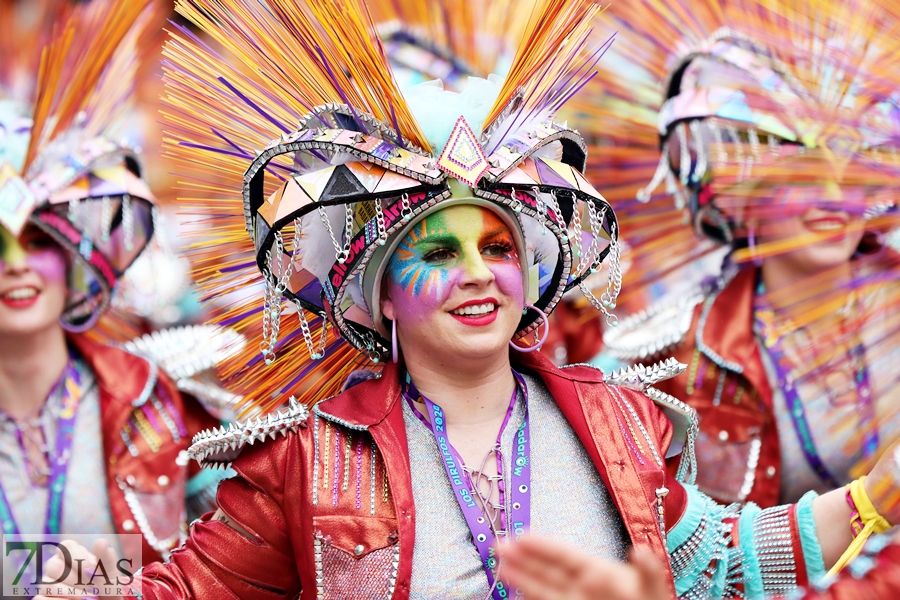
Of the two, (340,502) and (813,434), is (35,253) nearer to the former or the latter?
(340,502)

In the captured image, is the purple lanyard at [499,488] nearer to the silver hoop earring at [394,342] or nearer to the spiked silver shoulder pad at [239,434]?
the silver hoop earring at [394,342]

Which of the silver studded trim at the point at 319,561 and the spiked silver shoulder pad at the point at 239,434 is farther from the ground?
the spiked silver shoulder pad at the point at 239,434

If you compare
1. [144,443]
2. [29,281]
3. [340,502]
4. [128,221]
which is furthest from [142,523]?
[340,502]

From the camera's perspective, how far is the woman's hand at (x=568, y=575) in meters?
1.51

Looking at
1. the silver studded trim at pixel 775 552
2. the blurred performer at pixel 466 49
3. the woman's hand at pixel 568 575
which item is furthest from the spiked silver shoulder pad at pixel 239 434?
the blurred performer at pixel 466 49

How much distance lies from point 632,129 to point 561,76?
4.95 feet

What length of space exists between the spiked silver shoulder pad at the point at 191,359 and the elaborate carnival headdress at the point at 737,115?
1.31 m

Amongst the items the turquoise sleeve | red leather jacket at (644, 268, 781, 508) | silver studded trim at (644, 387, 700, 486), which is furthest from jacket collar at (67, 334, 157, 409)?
the turquoise sleeve

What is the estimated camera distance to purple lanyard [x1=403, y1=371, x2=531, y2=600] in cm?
214

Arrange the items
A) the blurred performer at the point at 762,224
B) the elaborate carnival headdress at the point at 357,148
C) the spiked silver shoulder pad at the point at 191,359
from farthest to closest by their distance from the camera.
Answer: the spiked silver shoulder pad at the point at 191,359, the blurred performer at the point at 762,224, the elaborate carnival headdress at the point at 357,148

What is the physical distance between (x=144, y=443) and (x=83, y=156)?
0.82 metres

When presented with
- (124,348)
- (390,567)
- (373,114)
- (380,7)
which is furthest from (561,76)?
(380,7)

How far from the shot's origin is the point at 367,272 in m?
2.35

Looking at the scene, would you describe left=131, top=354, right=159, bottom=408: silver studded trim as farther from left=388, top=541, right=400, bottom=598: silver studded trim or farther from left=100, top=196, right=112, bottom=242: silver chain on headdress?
left=388, top=541, right=400, bottom=598: silver studded trim
